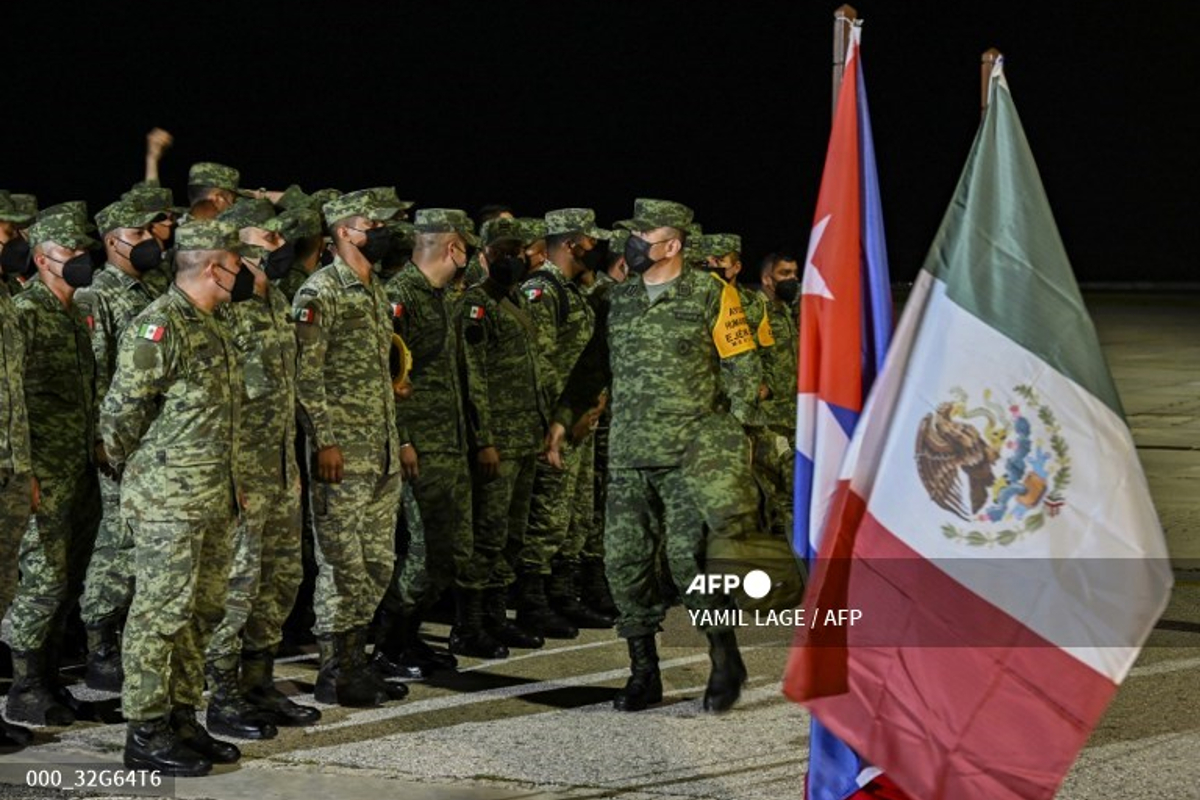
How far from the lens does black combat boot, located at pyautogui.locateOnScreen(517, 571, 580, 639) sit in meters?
10.5

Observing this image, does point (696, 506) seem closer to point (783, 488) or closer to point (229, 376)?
A: point (229, 376)

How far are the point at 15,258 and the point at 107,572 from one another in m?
1.46

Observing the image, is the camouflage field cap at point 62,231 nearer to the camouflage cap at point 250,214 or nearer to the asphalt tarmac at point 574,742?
the camouflage cap at point 250,214

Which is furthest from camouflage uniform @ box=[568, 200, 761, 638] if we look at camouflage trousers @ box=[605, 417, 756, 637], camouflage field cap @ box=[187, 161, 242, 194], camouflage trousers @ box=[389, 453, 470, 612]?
camouflage field cap @ box=[187, 161, 242, 194]

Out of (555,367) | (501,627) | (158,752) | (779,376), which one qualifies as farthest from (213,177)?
(779,376)

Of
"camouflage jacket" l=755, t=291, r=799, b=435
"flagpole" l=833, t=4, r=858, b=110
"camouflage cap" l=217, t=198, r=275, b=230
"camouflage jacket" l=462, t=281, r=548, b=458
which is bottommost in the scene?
"camouflage jacket" l=755, t=291, r=799, b=435

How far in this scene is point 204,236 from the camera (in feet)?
25.1

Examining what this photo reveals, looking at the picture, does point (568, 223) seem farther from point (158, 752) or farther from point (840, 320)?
point (840, 320)

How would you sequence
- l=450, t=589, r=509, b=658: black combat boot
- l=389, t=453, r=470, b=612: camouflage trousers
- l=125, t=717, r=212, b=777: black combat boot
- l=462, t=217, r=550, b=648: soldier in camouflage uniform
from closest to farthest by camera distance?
l=125, t=717, r=212, b=777: black combat boot → l=389, t=453, r=470, b=612: camouflage trousers → l=450, t=589, r=509, b=658: black combat boot → l=462, t=217, r=550, b=648: soldier in camouflage uniform

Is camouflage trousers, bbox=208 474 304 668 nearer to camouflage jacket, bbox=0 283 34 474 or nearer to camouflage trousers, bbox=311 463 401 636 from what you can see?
camouflage trousers, bbox=311 463 401 636

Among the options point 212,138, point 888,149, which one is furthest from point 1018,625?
point 888,149

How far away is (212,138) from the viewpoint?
25250 millimetres

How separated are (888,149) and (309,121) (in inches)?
449

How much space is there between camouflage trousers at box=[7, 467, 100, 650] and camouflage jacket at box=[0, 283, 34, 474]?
0.46 m
